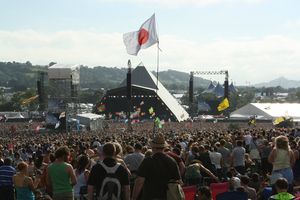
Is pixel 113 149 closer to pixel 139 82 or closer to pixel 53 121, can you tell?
pixel 53 121

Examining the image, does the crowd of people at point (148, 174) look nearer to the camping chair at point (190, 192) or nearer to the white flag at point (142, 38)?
the camping chair at point (190, 192)

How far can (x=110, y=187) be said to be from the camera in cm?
628

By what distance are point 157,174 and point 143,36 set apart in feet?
76.6

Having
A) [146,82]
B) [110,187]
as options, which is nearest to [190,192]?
[110,187]

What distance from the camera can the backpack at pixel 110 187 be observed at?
628 cm

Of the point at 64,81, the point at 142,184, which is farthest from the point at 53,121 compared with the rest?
the point at 142,184

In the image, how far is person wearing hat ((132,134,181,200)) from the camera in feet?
20.6

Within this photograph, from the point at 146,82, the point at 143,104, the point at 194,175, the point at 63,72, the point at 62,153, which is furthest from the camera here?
the point at 146,82

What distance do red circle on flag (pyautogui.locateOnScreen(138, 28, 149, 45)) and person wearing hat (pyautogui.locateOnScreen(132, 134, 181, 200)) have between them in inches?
905

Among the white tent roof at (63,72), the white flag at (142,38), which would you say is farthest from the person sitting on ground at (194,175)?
the white tent roof at (63,72)

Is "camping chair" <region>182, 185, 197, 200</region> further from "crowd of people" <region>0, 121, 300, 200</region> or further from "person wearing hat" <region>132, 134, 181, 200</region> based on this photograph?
"person wearing hat" <region>132, 134, 181, 200</region>

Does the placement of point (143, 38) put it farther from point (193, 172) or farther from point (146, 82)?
point (146, 82)

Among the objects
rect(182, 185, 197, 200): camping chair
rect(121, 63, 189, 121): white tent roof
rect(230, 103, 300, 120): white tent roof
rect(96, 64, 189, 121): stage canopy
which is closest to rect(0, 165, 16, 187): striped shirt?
rect(182, 185, 197, 200): camping chair

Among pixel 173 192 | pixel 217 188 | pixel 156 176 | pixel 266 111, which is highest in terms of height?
pixel 156 176
